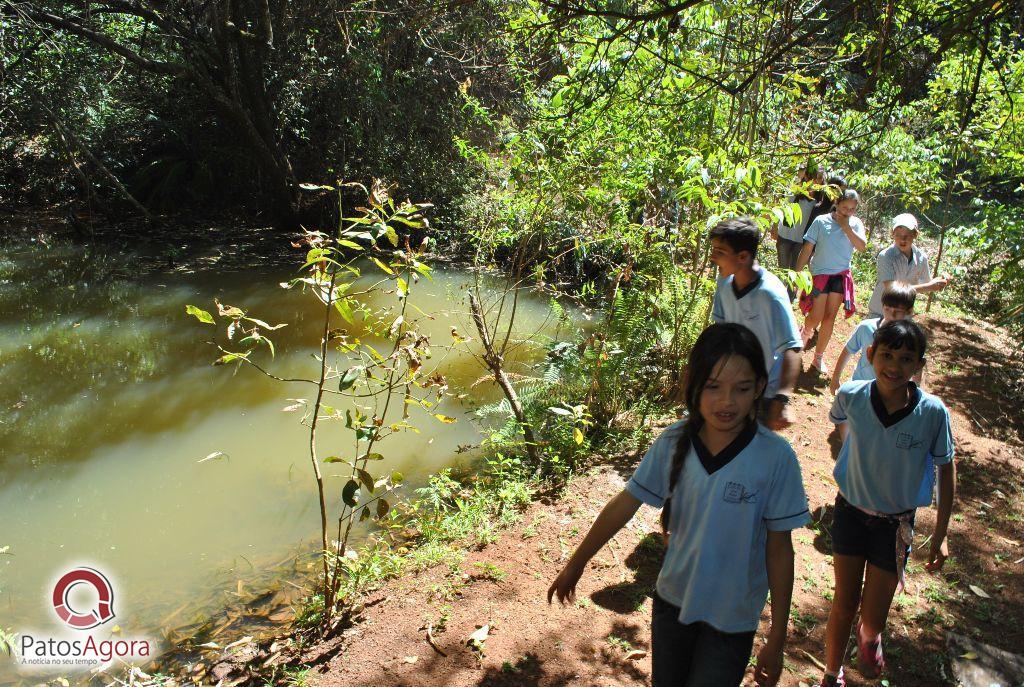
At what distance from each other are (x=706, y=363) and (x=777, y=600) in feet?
2.42

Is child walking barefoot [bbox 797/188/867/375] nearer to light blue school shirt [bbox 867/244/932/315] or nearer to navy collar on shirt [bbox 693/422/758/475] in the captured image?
light blue school shirt [bbox 867/244/932/315]

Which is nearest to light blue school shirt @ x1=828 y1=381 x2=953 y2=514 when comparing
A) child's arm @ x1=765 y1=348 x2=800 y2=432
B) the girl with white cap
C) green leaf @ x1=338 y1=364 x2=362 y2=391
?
child's arm @ x1=765 y1=348 x2=800 y2=432

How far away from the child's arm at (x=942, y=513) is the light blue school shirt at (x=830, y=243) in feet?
13.3

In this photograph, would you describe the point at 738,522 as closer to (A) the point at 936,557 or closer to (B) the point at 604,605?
(A) the point at 936,557

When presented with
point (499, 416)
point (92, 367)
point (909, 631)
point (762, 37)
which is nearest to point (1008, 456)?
point (909, 631)

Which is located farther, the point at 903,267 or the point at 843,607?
the point at 903,267

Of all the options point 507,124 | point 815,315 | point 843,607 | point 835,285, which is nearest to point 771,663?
point 843,607

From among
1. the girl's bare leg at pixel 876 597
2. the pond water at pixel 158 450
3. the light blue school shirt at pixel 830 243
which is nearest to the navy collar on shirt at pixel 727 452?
the girl's bare leg at pixel 876 597

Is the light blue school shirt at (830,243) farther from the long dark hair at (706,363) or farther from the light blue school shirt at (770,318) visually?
the long dark hair at (706,363)

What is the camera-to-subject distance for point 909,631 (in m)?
3.74

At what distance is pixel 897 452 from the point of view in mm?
2975

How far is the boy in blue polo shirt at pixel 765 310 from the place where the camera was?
3.57 metres

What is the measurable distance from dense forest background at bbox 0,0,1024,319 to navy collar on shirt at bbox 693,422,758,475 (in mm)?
1722

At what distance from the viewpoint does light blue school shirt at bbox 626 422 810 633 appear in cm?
216
